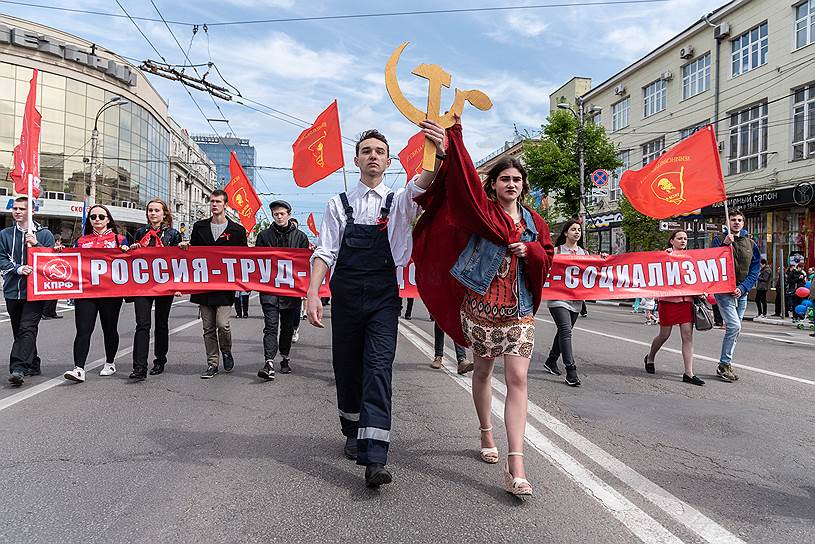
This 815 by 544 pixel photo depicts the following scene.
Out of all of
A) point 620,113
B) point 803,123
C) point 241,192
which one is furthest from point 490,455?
point 620,113

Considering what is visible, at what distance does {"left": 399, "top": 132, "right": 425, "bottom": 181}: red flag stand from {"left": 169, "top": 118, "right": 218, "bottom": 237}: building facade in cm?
5918

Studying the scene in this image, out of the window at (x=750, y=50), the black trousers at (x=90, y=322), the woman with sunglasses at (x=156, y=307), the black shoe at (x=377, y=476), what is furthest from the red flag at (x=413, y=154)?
the window at (x=750, y=50)

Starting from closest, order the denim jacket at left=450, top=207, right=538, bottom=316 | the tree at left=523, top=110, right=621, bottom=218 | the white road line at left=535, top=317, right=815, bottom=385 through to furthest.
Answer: the denim jacket at left=450, top=207, right=538, bottom=316
the white road line at left=535, top=317, right=815, bottom=385
the tree at left=523, top=110, right=621, bottom=218

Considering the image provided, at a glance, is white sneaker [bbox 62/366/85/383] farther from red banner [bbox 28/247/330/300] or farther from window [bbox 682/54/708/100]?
window [bbox 682/54/708/100]

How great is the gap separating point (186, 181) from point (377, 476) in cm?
8699

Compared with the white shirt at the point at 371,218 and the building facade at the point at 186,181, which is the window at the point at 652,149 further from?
the building facade at the point at 186,181

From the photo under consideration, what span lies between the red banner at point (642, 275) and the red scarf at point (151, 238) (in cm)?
466

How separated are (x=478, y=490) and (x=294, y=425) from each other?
1.92 meters

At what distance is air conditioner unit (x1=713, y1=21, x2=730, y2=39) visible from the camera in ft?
89.5

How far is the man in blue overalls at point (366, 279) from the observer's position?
363cm

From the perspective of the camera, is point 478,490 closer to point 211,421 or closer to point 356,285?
point 356,285

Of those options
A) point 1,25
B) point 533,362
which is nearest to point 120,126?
point 1,25

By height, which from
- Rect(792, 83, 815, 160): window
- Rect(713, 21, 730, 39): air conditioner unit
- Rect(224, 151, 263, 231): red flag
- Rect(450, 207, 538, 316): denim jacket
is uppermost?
Rect(713, 21, 730, 39): air conditioner unit

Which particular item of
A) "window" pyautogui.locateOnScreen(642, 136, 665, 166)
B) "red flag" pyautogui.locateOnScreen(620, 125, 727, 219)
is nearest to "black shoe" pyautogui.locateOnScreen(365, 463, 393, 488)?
"red flag" pyautogui.locateOnScreen(620, 125, 727, 219)
